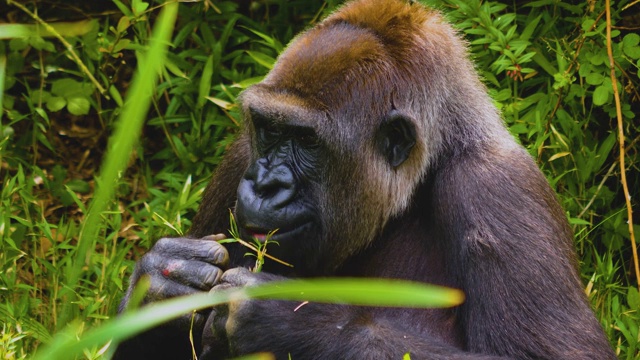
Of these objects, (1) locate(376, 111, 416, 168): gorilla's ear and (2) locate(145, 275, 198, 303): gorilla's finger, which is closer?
(2) locate(145, 275, 198, 303): gorilla's finger

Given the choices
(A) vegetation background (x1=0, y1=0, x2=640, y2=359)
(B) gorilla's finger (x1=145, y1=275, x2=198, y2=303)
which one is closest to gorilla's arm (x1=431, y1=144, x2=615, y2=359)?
(B) gorilla's finger (x1=145, y1=275, x2=198, y2=303)

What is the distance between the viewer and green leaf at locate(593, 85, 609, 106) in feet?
17.4

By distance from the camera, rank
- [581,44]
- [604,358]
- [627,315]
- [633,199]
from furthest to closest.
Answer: [633,199] → [581,44] → [627,315] → [604,358]

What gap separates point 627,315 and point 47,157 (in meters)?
3.95

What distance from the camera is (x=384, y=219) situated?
13.0 ft

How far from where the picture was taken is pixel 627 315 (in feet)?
15.9

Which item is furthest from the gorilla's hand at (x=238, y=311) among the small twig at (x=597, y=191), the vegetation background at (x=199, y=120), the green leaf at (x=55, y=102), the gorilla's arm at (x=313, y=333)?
the green leaf at (x=55, y=102)

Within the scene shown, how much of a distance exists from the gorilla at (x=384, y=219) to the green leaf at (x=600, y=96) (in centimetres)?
139

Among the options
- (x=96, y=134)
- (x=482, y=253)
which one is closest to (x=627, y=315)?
(x=482, y=253)

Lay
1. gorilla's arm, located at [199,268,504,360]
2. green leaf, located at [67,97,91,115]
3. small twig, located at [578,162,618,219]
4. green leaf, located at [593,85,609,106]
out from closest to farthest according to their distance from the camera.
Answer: gorilla's arm, located at [199,268,504,360], green leaf, located at [593,85,609,106], small twig, located at [578,162,618,219], green leaf, located at [67,97,91,115]

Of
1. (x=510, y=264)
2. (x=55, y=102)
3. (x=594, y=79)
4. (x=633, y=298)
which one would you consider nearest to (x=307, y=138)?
(x=510, y=264)

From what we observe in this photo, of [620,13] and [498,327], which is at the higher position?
[620,13]

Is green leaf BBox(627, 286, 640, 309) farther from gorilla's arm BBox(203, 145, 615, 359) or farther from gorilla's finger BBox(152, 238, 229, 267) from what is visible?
gorilla's finger BBox(152, 238, 229, 267)

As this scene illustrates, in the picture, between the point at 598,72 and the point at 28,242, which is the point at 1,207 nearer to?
the point at 28,242
